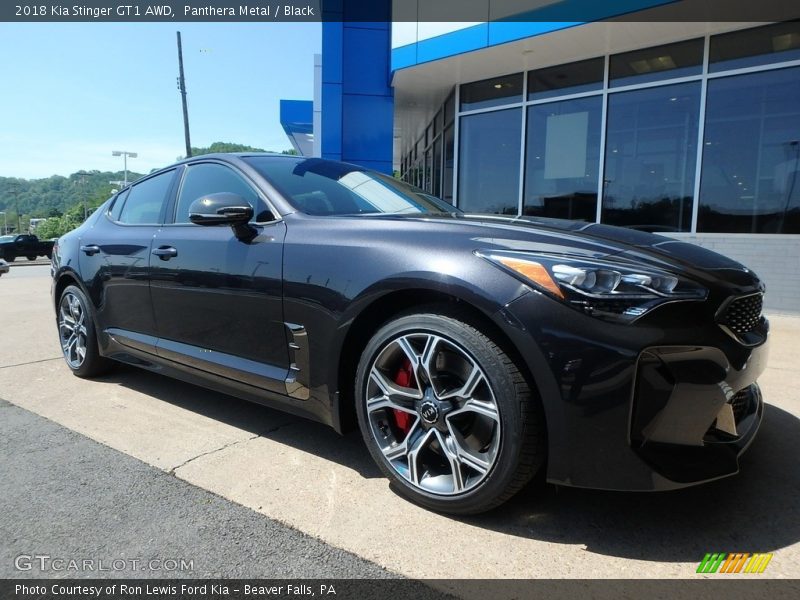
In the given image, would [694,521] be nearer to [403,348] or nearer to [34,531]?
[403,348]

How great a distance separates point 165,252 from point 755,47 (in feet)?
26.4

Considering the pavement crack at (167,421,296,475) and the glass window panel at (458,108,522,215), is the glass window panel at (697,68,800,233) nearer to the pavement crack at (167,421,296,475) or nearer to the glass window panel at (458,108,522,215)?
the glass window panel at (458,108,522,215)

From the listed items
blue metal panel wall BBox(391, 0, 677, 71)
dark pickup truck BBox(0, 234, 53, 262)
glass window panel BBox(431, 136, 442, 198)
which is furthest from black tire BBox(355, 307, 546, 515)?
dark pickup truck BBox(0, 234, 53, 262)

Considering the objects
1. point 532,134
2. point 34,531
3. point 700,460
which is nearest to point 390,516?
point 700,460

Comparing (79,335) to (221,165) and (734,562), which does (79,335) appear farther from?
(734,562)

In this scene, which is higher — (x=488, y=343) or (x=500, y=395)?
(x=488, y=343)

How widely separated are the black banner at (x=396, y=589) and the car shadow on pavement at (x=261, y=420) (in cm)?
82

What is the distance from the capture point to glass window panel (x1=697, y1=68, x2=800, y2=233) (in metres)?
7.10

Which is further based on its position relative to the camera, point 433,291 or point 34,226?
point 34,226

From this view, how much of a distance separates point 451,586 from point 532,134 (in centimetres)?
894

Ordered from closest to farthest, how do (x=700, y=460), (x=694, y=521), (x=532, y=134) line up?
(x=700, y=460) → (x=694, y=521) → (x=532, y=134)

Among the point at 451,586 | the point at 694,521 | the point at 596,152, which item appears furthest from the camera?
the point at 596,152

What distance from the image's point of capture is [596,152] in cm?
868

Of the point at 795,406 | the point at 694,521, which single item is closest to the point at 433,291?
the point at 694,521
